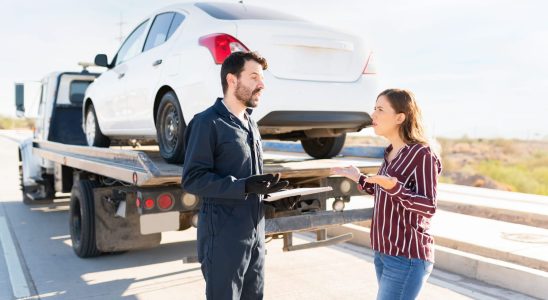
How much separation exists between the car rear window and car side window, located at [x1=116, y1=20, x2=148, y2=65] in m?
1.25

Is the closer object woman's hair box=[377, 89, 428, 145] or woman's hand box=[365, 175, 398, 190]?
woman's hand box=[365, 175, 398, 190]

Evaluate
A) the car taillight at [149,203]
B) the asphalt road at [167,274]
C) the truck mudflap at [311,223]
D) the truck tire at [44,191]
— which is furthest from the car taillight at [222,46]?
the truck tire at [44,191]

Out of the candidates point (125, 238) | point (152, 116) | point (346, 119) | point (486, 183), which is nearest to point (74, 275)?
point (125, 238)

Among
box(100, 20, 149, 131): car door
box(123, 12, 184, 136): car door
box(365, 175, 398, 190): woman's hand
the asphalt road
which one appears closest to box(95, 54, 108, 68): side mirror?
box(100, 20, 149, 131): car door

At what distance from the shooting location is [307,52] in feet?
15.8

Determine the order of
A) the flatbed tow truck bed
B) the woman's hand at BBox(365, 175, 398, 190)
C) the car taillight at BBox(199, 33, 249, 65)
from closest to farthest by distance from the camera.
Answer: the woman's hand at BBox(365, 175, 398, 190) → the flatbed tow truck bed → the car taillight at BBox(199, 33, 249, 65)

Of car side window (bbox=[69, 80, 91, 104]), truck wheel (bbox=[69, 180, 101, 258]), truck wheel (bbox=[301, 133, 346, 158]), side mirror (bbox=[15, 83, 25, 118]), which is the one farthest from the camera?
side mirror (bbox=[15, 83, 25, 118])

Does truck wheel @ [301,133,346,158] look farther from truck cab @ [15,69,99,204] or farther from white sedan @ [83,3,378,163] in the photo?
truck cab @ [15,69,99,204]

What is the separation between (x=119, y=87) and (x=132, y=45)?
535mm

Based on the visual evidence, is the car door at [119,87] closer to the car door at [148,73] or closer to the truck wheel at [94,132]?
the car door at [148,73]

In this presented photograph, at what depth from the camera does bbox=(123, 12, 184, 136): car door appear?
5.42 metres

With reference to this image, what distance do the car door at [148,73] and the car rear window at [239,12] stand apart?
14.3 inches

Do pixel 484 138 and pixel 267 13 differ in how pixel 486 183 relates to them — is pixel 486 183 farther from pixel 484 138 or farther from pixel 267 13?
pixel 484 138

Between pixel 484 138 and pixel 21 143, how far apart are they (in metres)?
49.7
